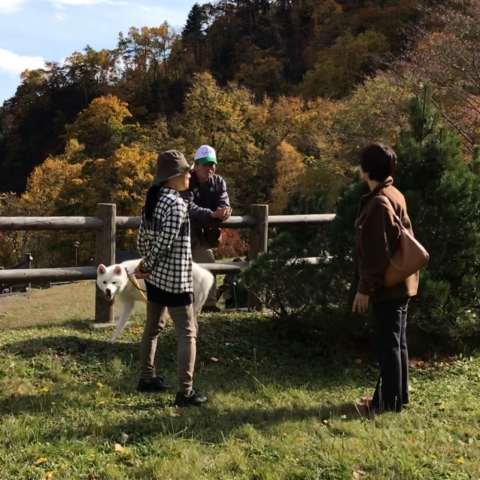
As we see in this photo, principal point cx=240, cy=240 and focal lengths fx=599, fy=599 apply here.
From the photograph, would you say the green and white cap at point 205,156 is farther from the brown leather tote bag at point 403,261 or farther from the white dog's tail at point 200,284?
the brown leather tote bag at point 403,261

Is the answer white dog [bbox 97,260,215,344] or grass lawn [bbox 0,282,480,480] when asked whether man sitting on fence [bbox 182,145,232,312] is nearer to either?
white dog [bbox 97,260,215,344]

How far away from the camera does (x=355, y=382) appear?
5.22 m

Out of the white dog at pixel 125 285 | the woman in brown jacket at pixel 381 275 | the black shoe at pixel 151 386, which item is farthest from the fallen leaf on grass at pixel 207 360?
the woman in brown jacket at pixel 381 275

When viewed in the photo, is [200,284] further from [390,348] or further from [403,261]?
[403,261]

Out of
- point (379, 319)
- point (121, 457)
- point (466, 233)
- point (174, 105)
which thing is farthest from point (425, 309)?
point (174, 105)

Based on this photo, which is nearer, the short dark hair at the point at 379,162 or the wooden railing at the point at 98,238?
the short dark hair at the point at 379,162

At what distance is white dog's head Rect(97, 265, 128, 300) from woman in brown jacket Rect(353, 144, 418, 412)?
2.40m

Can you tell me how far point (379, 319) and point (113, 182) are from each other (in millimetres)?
34656

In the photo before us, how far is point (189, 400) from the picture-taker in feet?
14.5

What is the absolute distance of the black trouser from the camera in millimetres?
4215

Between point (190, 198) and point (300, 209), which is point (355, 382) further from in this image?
point (300, 209)

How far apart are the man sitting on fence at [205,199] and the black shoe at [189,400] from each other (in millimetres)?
2005

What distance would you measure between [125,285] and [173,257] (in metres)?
1.49

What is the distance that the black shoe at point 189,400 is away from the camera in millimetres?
4406
